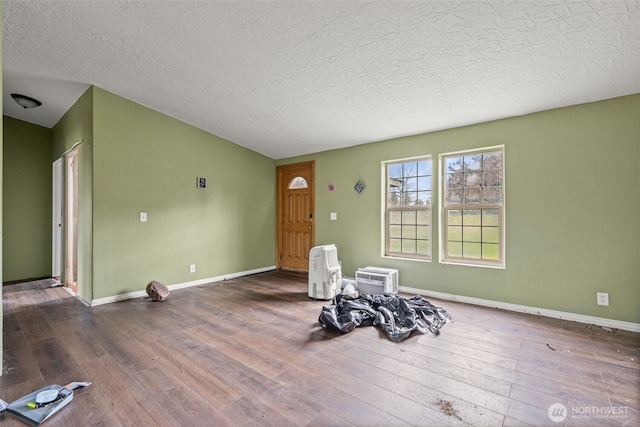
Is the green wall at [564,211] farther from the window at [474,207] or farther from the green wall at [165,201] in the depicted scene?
the green wall at [165,201]

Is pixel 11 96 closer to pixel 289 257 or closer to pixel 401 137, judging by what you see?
pixel 289 257

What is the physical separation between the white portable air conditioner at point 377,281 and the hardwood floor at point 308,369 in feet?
2.83

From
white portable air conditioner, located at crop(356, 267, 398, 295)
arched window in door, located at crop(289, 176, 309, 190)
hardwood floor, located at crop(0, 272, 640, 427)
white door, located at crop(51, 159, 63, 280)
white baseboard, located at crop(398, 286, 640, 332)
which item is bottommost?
hardwood floor, located at crop(0, 272, 640, 427)

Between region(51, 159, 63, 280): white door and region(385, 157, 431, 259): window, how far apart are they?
17.7 ft

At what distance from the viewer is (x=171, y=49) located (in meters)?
2.59

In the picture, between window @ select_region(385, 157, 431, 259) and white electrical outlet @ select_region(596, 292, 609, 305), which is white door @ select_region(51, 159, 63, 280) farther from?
white electrical outlet @ select_region(596, 292, 609, 305)

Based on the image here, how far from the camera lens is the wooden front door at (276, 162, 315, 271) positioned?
210 inches

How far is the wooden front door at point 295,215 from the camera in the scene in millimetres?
5340

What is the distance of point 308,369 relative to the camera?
6.70ft

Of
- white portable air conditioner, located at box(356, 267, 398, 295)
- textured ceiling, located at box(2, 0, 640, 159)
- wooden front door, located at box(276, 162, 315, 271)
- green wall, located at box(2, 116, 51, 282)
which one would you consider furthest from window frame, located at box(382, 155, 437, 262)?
green wall, located at box(2, 116, 51, 282)

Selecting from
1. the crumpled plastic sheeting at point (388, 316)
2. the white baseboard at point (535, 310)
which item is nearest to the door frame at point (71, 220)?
the crumpled plastic sheeting at point (388, 316)

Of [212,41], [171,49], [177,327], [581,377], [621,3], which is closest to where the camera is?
[621,3]

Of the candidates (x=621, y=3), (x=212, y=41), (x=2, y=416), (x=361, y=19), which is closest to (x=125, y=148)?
(x=212, y=41)

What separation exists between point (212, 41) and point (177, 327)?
2728 millimetres
